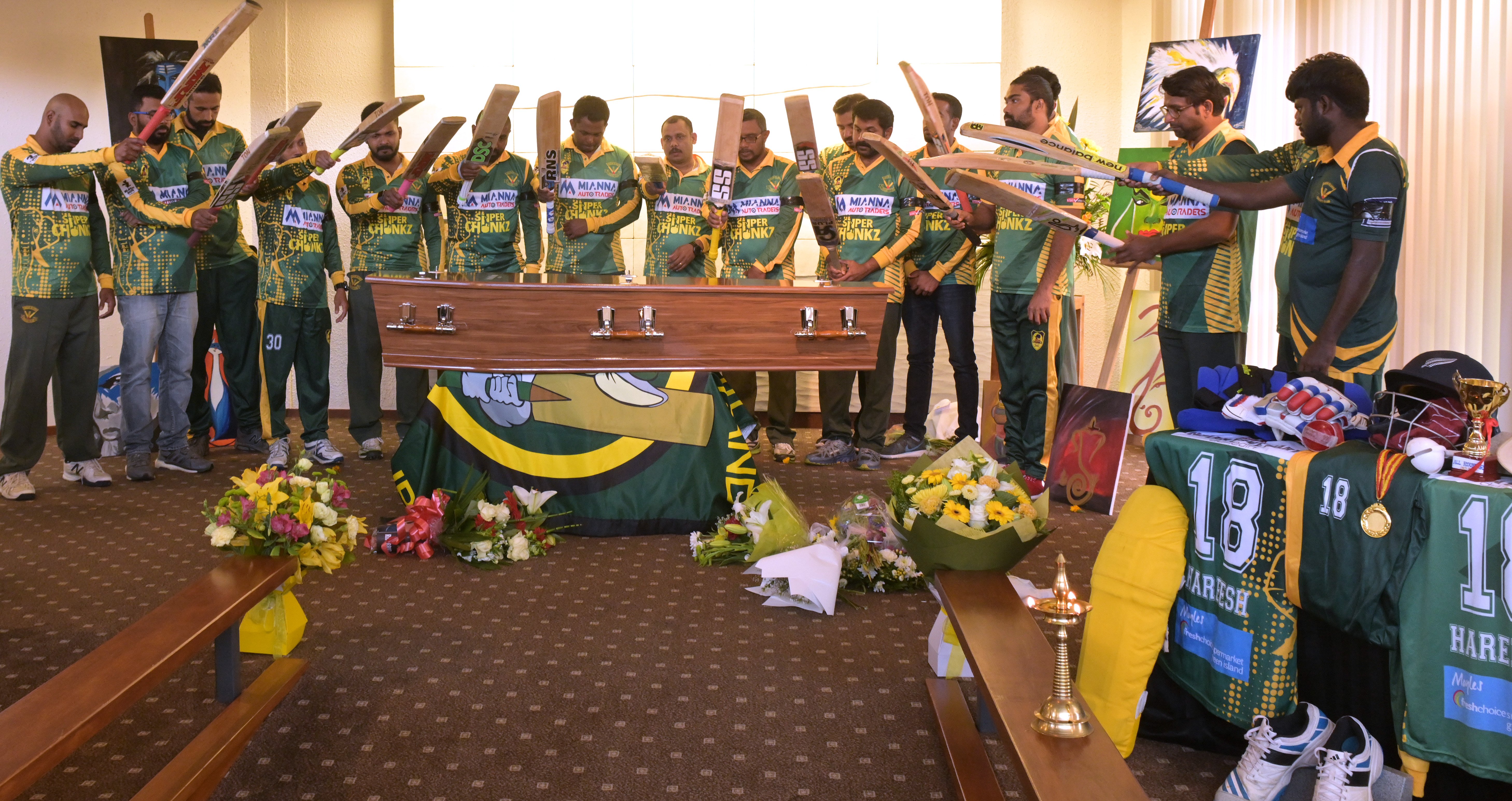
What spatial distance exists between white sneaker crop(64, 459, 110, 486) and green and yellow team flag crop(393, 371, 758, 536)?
1.77 m

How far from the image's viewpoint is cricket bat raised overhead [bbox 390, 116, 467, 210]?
4.23 metres

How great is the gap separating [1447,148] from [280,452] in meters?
4.82

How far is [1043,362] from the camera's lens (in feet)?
15.1

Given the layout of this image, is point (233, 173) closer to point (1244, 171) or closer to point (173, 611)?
point (173, 611)

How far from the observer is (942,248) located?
16.5 feet

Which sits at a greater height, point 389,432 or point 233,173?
point 233,173

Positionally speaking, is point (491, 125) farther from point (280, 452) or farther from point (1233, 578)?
point (1233, 578)

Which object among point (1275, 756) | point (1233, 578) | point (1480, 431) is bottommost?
point (1275, 756)

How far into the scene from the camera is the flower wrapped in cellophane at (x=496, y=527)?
343cm

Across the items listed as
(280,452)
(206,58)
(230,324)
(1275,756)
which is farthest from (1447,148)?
(230,324)

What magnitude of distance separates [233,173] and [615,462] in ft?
6.60

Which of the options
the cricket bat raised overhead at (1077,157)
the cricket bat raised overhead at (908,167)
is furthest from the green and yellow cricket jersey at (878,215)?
the cricket bat raised overhead at (1077,157)

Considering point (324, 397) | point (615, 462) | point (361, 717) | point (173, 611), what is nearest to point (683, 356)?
point (615, 462)

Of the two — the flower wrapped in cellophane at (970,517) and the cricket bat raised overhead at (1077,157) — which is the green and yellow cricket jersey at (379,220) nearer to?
the cricket bat raised overhead at (1077,157)
